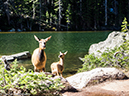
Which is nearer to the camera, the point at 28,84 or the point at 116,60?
the point at 28,84

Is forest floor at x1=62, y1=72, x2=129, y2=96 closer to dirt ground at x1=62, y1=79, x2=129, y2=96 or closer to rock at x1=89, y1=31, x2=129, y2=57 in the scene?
dirt ground at x1=62, y1=79, x2=129, y2=96

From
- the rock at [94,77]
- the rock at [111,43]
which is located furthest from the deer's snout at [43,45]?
the rock at [111,43]

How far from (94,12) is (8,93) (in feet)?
174

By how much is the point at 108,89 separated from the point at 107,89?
0.03m

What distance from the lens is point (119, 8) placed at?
190ft

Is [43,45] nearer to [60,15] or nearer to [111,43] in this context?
[111,43]

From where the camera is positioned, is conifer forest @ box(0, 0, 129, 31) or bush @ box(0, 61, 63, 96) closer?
bush @ box(0, 61, 63, 96)

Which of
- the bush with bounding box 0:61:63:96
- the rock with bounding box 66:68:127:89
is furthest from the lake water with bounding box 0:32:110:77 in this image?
the bush with bounding box 0:61:63:96

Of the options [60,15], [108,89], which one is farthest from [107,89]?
[60,15]

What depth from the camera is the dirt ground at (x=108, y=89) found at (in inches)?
188

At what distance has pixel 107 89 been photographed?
5.25m

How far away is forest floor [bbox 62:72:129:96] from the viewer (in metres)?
4.78

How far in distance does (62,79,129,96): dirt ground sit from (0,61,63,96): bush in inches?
23.7

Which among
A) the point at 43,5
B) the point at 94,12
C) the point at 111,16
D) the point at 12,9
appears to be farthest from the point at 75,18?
the point at 12,9
